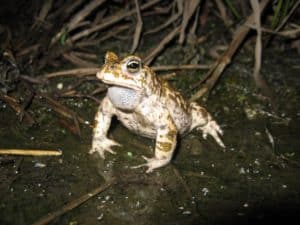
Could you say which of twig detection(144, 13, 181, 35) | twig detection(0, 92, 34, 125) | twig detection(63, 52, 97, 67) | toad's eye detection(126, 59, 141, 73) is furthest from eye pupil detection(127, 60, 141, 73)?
twig detection(144, 13, 181, 35)

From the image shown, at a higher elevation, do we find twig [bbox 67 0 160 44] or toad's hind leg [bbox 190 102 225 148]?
twig [bbox 67 0 160 44]

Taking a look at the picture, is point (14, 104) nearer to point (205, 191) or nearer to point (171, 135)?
point (171, 135)

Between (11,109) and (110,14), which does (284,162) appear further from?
(110,14)

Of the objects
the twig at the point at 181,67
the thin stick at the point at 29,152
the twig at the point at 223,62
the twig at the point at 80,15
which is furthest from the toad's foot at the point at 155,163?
the twig at the point at 80,15

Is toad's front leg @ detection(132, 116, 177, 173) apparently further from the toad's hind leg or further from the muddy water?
the toad's hind leg

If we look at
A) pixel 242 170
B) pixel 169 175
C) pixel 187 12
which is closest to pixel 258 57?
pixel 187 12

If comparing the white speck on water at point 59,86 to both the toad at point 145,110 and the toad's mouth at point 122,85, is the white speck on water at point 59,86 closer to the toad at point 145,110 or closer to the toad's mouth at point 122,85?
the toad at point 145,110

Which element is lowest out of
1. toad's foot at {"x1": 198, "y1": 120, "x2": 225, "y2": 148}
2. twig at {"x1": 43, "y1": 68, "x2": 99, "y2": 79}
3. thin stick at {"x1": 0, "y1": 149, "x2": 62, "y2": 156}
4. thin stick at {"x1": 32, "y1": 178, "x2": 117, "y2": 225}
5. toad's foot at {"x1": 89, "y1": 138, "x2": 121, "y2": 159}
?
thin stick at {"x1": 32, "y1": 178, "x2": 117, "y2": 225}
